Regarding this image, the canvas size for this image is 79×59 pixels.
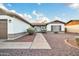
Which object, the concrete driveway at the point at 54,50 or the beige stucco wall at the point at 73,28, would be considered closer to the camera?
the concrete driveway at the point at 54,50

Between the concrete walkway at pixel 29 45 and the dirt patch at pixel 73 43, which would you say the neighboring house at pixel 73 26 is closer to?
the dirt patch at pixel 73 43

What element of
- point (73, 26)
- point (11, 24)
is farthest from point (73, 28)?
point (11, 24)

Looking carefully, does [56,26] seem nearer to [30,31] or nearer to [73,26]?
[73,26]

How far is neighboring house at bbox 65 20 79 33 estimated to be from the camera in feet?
15.6

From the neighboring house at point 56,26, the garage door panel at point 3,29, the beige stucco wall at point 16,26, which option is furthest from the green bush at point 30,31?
the garage door panel at point 3,29

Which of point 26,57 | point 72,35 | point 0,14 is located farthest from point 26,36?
point 72,35

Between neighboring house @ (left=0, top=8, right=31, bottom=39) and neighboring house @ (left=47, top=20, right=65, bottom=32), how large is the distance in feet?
1.78

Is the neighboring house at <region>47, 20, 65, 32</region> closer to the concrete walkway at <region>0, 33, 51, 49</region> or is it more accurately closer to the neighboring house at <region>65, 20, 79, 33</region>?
the neighboring house at <region>65, 20, 79, 33</region>

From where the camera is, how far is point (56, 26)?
4902 millimetres

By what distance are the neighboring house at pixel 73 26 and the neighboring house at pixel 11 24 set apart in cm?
101

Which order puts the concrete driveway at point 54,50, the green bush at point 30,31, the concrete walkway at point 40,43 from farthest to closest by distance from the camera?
the green bush at point 30,31 → the concrete walkway at point 40,43 → the concrete driveway at point 54,50

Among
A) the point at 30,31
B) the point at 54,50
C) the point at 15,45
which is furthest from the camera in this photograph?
the point at 30,31

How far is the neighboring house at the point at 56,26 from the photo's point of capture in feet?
15.9

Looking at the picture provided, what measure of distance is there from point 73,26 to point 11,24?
1.59m
